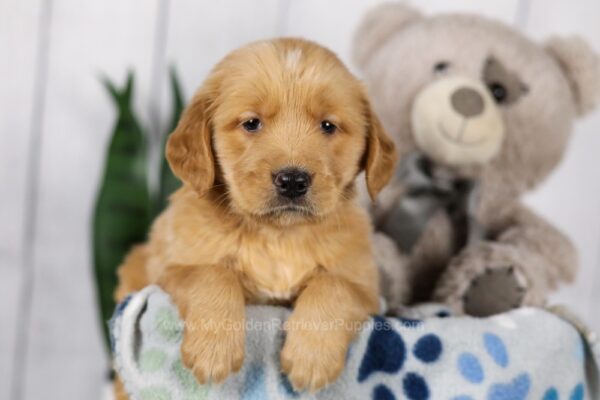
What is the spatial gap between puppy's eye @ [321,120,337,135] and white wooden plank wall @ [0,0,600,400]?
98cm

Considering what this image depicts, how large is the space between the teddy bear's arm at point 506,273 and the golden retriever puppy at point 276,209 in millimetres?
369

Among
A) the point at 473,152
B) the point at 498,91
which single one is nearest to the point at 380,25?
the point at 498,91

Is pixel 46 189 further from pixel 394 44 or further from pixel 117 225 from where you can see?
pixel 394 44

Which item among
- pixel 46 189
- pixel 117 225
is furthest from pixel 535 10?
pixel 46 189

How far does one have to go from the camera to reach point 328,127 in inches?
55.8

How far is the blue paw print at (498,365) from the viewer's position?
1.31 meters

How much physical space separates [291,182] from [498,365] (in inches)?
22.7

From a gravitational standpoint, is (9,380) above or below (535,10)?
below

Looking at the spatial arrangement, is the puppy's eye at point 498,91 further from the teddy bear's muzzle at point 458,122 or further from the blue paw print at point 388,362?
the blue paw print at point 388,362

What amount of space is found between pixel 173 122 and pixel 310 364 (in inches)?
47.2

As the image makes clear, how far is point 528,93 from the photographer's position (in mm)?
1862

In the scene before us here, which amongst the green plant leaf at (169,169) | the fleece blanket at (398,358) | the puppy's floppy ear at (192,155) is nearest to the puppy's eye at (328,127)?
the puppy's floppy ear at (192,155)

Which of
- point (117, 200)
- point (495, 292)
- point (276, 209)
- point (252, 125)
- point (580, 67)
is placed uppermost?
point (580, 67)

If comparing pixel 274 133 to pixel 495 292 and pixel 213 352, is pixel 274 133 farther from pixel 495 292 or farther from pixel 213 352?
pixel 495 292
